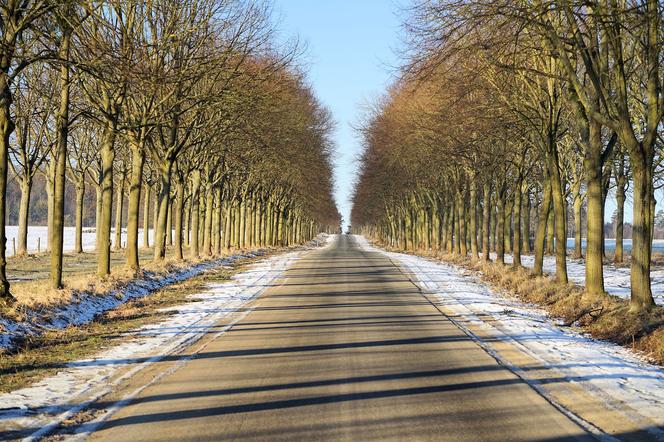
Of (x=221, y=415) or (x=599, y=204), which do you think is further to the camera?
(x=599, y=204)

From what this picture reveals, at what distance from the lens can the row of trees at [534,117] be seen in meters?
13.8

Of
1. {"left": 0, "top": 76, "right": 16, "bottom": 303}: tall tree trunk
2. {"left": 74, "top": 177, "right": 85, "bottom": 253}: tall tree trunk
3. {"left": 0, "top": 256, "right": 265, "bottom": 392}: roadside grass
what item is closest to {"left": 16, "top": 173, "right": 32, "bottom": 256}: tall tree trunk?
{"left": 74, "top": 177, "right": 85, "bottom": 253}: tall tree trunk

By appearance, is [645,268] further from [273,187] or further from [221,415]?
[273,187]

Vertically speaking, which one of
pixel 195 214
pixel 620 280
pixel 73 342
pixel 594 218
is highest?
pixel 195 214

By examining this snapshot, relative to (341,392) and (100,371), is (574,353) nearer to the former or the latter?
(341,392)

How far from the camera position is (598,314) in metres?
14.0

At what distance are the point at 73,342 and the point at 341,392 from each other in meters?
5.42

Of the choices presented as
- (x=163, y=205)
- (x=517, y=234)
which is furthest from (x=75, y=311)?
(x=517, y=234)

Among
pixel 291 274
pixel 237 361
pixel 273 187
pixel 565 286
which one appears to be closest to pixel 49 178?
pixel 291 274

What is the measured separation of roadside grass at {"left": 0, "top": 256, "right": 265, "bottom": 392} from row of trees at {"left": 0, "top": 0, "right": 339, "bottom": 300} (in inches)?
81.6

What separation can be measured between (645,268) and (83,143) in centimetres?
3533

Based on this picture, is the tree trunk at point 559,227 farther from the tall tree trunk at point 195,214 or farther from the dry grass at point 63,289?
the tall tree trunk at point 195,214

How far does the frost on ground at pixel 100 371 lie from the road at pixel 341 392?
583 millimetres

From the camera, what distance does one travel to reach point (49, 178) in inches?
1540
